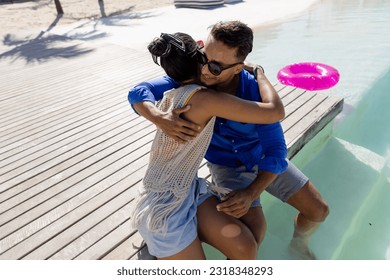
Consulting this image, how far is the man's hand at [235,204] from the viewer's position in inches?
75.8

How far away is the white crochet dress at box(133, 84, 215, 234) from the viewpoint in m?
1.92

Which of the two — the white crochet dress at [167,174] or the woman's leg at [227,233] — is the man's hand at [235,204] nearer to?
the woman's leg at [227,233]

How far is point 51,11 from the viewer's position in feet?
47.2

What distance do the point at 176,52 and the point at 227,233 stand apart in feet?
3.48

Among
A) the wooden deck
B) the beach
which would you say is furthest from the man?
the beach

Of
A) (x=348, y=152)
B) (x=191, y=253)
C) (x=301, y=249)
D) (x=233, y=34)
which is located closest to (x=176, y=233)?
(x=191, y=253)

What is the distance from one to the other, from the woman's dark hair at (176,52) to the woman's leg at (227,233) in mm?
849

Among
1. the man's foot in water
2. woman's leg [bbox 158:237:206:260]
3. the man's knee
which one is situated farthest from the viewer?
the man's foot in water

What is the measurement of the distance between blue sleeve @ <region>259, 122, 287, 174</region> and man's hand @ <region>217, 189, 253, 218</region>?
24cm

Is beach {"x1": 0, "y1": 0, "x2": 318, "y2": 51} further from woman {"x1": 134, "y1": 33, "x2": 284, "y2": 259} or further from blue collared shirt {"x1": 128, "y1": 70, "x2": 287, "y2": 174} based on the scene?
woman {"x1": 134, "y1": 33, "x2": 284, "y2": 259}

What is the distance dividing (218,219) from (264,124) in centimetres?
66

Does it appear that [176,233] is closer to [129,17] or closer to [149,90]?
[149,90]

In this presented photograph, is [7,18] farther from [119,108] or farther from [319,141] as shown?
[319,141]
